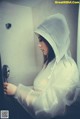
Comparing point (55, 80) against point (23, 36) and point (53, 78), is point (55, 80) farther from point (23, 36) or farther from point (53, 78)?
point (23, 36)

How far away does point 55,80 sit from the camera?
3320 mm

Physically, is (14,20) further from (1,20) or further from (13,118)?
(13,118)

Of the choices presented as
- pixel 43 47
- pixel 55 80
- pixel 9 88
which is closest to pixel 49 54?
pixel 43 47

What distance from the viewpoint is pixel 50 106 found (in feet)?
10.9

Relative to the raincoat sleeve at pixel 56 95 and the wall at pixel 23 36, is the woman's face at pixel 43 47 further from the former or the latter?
the raincoat sleeve at pixel 56 95

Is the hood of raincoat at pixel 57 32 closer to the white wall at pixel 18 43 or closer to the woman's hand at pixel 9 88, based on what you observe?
the white wall at pixel 18 43

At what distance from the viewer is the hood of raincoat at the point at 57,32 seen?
3312mm

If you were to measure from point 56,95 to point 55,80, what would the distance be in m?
0.10

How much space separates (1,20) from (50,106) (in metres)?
0.64

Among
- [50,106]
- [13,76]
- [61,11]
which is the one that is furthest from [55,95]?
[61,11]

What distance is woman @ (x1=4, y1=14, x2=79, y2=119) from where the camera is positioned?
130 inches

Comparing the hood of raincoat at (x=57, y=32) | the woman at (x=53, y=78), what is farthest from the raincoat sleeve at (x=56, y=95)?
the hood of raincoat at (x=57, y=32)

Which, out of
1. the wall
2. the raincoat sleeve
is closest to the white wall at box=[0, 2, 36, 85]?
the wall

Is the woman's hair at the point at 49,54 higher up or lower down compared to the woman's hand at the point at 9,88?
higher up
